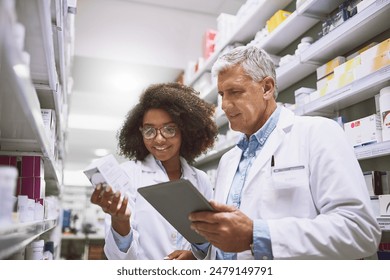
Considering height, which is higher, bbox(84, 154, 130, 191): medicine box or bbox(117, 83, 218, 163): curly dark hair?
Answer: bbox(117, 83, 218, 163): curly dark hair

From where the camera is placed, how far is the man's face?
1563 mm

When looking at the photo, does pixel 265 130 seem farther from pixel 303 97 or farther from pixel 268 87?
pixel 303 97

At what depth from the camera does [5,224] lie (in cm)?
90

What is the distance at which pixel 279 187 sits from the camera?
1346 mm

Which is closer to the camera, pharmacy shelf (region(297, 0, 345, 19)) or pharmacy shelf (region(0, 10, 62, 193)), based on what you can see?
pharmacy shelf (region(0, 10, 62, 193))

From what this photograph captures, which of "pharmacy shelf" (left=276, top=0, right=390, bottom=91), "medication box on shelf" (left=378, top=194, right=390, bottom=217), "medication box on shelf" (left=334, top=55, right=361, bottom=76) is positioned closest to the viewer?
"medication box on shelf" (left=378, top=194, right=390, bottom=217)

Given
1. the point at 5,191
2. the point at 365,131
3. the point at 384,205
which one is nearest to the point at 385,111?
the point at 365,131

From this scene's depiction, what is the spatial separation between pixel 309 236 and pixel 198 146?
1.28 m

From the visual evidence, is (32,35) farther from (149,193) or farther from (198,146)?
(198,146)

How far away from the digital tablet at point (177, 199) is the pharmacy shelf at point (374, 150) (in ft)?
2.98

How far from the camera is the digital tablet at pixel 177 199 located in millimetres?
1146

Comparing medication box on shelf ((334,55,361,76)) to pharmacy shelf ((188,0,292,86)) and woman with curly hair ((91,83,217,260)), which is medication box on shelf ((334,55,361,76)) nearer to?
woman with curly hair ((91,83,217,260))

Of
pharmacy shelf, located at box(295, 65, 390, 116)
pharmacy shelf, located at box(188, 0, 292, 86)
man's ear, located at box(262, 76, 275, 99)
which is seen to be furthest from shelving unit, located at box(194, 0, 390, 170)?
man's ear, located at box(262, 76, 275, 99)

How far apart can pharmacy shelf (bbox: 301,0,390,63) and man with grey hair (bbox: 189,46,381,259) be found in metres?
0.56
